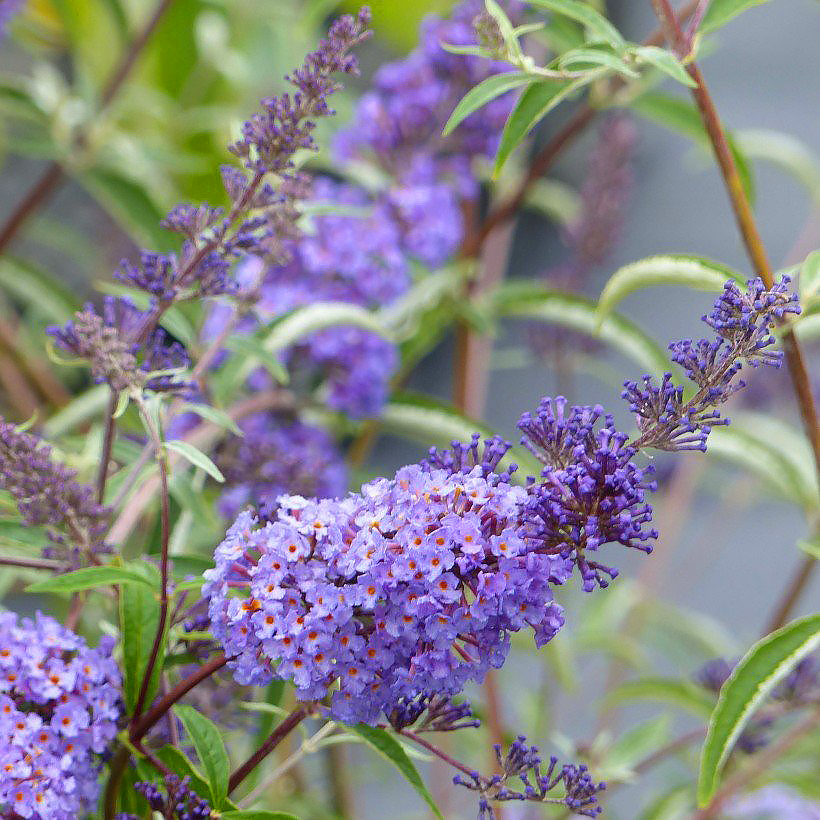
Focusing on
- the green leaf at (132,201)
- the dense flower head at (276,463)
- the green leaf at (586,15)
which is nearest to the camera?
the green leaf at (586,15)

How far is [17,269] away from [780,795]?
908 mm

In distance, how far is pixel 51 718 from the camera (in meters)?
0.48

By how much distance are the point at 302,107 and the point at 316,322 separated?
0.98 feet

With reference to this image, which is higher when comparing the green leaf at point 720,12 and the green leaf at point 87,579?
the green leaf at point 720,12

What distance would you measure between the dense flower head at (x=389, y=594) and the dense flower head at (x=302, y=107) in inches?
6.9

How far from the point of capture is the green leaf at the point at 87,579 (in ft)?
1.49

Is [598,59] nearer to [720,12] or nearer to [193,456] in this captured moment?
[720,12]

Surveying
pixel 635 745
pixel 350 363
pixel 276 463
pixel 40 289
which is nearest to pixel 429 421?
pixel 350 363

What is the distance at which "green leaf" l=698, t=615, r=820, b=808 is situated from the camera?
47 centimetres

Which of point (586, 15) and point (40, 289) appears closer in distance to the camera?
point (586, 15)

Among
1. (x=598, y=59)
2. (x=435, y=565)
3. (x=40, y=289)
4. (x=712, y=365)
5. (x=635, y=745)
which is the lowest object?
(x=635, y=745)

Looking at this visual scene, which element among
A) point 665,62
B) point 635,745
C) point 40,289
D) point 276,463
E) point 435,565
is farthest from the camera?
point 40,289

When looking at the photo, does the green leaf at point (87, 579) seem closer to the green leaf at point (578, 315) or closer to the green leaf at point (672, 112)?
the green leaf at point (578, 315)

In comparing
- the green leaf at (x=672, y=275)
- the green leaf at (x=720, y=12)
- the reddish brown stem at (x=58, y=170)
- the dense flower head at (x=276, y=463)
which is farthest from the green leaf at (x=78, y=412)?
the green leaf at (x=720, y=12)
